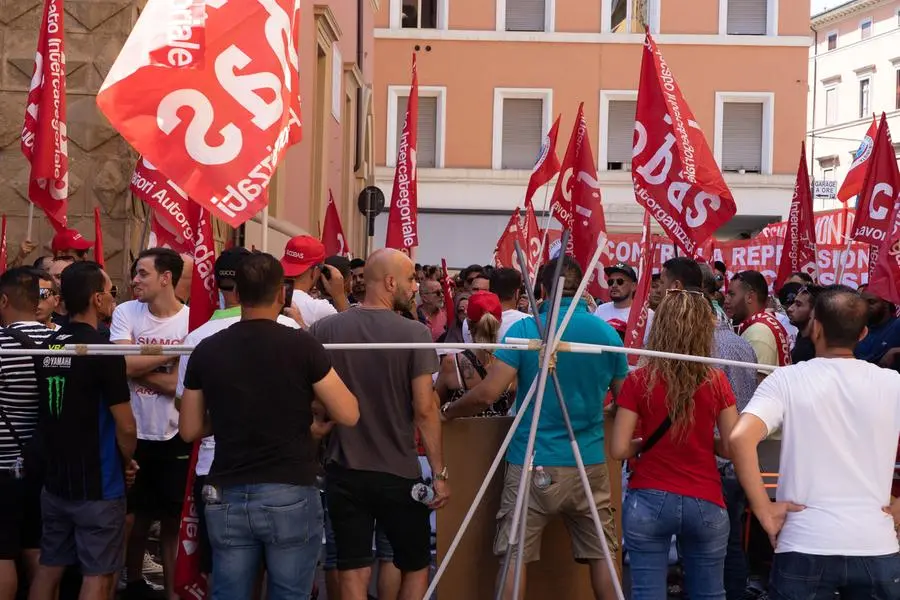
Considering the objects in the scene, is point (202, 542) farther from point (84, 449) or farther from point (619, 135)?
point (619, 135)

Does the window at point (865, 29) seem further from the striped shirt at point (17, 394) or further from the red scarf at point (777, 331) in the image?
the striped shirt at point (17, 394)

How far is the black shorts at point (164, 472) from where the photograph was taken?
663 centimetres

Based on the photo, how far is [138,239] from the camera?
1130 centimetres

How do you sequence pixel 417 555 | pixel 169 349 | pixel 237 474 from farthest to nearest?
pixel 417 555, pixel 169 349, pixel 237 474

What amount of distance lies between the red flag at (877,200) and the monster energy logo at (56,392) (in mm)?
8283

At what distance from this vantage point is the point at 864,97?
194 feet

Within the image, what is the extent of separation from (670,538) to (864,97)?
57514 millimetres

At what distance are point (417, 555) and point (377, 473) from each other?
43 cm

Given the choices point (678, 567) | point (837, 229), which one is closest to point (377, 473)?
point (678, 567)

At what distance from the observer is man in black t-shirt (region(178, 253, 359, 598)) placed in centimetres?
→ 498

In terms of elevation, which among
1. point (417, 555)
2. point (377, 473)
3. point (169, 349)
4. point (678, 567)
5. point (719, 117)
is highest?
point (719, 117)

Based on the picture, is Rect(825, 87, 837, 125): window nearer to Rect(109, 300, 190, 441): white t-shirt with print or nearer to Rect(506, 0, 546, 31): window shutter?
Rect(506, 0, 546, 31): window shutter

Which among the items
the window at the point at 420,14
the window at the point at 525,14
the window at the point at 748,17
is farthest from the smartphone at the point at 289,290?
the window at the point at 748,17

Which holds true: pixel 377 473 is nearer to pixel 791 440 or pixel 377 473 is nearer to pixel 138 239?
pixel 791 440
